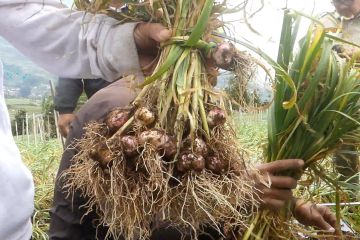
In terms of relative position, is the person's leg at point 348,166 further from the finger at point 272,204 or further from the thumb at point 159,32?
the thumb at point 159,32

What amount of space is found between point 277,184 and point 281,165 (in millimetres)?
50

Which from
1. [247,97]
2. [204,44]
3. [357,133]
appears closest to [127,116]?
[204,44]

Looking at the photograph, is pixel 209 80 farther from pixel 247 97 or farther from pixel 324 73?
pixel 324 73

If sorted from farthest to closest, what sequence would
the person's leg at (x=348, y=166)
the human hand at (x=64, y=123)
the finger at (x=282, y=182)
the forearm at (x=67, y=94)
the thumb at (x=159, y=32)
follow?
the forearm at (x=67, y=94) < the human hand at (x=64, y=123) < the person's leg at (x=348, y=166) < the finger at (x=282, y=182) < the thumb at (x=159, y=32)

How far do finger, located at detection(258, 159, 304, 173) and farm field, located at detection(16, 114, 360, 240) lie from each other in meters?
0.04

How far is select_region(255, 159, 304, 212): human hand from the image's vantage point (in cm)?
118

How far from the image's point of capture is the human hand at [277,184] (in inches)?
46.4

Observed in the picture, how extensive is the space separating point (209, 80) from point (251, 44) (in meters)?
0.11

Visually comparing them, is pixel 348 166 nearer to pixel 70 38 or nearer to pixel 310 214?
pixel 310 214

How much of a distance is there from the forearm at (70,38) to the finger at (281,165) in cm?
45

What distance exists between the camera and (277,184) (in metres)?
1.18

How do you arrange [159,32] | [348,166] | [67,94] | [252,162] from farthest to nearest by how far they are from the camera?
[67,94] < [348,166] < [252,162] < [159,32]

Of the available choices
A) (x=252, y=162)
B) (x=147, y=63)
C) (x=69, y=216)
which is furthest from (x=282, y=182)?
(x=69, y=216)

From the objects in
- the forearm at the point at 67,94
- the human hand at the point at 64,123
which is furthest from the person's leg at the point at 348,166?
the forearm at the point at 67,94
